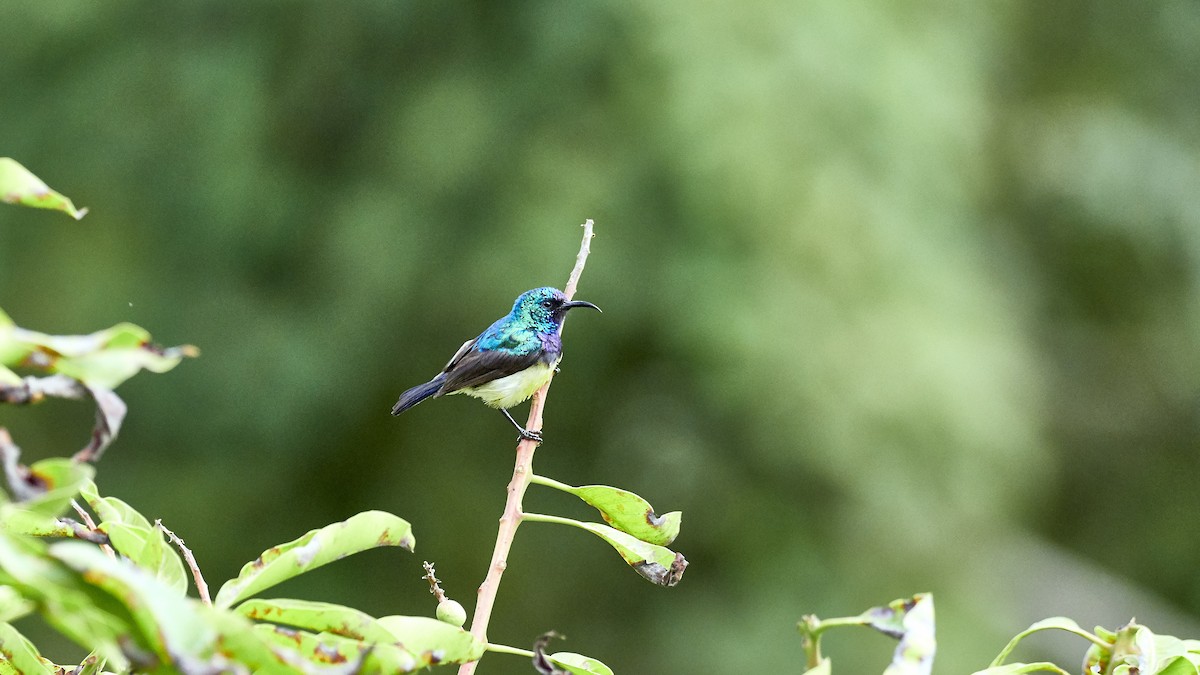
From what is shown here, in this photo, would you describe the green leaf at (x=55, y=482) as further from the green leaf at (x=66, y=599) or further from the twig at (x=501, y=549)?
the twig at (x=501, y=549)

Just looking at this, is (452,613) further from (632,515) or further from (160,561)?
(160,561)

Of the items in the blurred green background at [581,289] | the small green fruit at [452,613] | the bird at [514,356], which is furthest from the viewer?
the blurred green background at [581,289]

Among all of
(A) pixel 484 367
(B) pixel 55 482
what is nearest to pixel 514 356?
(A) pixel 484 367

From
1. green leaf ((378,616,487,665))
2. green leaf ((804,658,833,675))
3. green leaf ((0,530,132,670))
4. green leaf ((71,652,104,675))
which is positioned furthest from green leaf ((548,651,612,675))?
green leaf ((0,530,132,670))

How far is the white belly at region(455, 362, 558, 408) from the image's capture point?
3.73 metres

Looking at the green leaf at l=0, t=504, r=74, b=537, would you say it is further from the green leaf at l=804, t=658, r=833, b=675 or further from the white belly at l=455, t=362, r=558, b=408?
the white belly at l=455, t=362, r=558, b=408

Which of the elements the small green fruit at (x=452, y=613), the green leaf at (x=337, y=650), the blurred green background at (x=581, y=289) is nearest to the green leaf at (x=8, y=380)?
the green leaf at (x=337, y=650)

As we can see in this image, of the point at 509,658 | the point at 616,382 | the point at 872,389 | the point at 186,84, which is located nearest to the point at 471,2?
the point at 186,84

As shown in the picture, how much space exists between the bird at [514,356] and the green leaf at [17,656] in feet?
7.95

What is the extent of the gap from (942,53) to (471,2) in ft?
9.42

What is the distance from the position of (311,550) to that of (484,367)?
259 cm

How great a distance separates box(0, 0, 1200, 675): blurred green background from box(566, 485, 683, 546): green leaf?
512 cm

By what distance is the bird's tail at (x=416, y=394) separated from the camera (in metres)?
3.43

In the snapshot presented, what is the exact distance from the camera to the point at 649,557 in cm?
142
